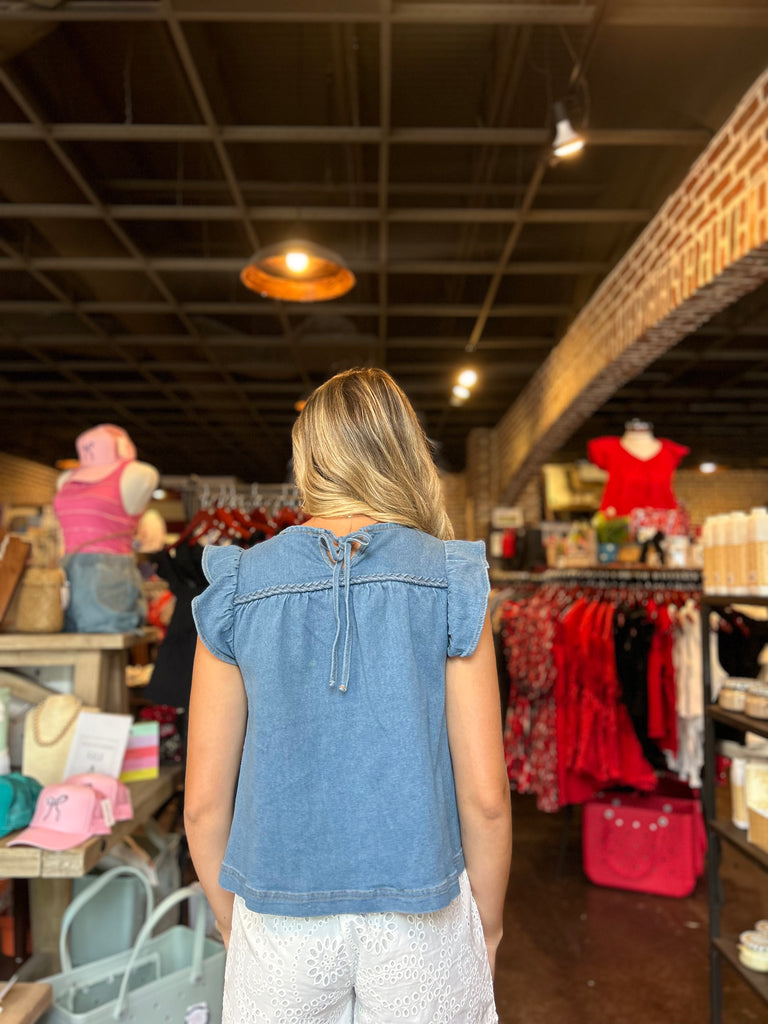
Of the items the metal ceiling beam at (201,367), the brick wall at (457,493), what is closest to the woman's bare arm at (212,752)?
the metal ceiling beam at (201,367)

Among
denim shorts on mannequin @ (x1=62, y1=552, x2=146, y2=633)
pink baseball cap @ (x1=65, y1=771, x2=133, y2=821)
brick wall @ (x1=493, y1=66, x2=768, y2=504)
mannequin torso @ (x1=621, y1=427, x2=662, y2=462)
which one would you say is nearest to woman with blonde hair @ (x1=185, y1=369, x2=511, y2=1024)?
pink baseball cap @ (x1=65, y1=771, x2=133, y2=821)

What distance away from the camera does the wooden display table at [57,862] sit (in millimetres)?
1958

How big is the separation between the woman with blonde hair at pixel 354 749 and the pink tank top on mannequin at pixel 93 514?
1.69 metres

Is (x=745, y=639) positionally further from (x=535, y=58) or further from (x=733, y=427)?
(x=733, y=427)

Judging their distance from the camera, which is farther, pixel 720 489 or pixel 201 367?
pixel 720 489

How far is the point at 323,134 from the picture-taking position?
13.9 feet

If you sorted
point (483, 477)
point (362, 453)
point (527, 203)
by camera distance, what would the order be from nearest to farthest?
1. point (362, 453)
2. point (527, 203)
3. point (483, 477)

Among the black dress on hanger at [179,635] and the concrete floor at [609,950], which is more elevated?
the black dress on hanger at [179,635]

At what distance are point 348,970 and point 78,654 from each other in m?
1.79

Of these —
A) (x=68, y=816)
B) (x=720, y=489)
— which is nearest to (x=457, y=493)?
(x=720, y=489)

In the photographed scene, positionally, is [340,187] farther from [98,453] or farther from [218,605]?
[218,605]

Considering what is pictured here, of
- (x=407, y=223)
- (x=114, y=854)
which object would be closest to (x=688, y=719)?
(x=114, y=854)

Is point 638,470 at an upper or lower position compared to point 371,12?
lower

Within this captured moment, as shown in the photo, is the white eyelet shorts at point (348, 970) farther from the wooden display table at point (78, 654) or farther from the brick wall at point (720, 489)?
the brick wall at point (720, 489)
